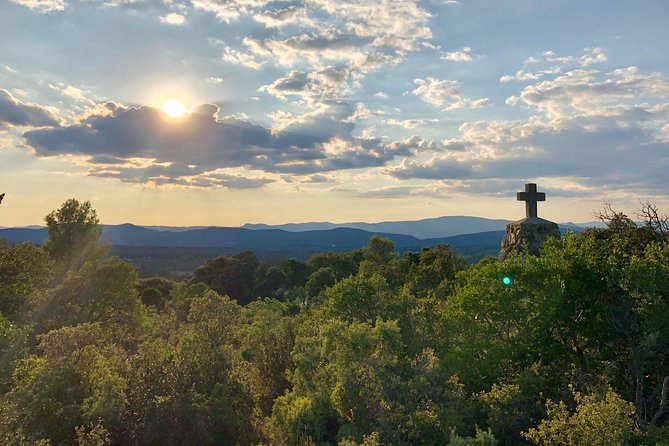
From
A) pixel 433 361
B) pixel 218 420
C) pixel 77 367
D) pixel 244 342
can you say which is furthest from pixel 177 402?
pixel 433 361

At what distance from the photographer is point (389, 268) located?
1820 inches

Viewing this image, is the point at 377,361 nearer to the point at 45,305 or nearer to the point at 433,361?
the point at 433,361

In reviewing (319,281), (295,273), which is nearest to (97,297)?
(319,281)

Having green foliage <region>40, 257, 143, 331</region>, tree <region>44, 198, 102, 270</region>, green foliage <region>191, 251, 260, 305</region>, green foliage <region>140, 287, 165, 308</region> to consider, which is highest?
tree <region>44, 198, 102, 270</region>

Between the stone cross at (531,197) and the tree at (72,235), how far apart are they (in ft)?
128

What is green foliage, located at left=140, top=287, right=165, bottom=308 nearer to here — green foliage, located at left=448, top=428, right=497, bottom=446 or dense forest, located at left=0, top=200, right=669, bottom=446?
dense forest, located at left=0, top=200, right=669, bottom=446

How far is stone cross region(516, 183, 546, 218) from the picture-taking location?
30391 millimetres

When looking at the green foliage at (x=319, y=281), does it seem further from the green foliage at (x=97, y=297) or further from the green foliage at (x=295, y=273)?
the green foliage at (x=97, y=297)

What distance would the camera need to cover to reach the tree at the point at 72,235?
4369 cm

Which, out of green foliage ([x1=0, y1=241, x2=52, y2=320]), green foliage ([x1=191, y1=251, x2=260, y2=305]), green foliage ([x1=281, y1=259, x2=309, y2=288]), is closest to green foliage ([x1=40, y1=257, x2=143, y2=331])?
green foliage ([x1=0, y1=241, x2=52, y2=320])

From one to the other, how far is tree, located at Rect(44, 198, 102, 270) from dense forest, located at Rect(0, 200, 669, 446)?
70.0 ft

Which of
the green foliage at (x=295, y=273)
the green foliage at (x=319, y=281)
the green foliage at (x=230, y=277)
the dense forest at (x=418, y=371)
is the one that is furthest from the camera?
the green foliage at (x=230, y=277)

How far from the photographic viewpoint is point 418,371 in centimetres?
1756

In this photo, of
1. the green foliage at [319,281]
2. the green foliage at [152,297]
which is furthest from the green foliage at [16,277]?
the green foliage at [152,297]
